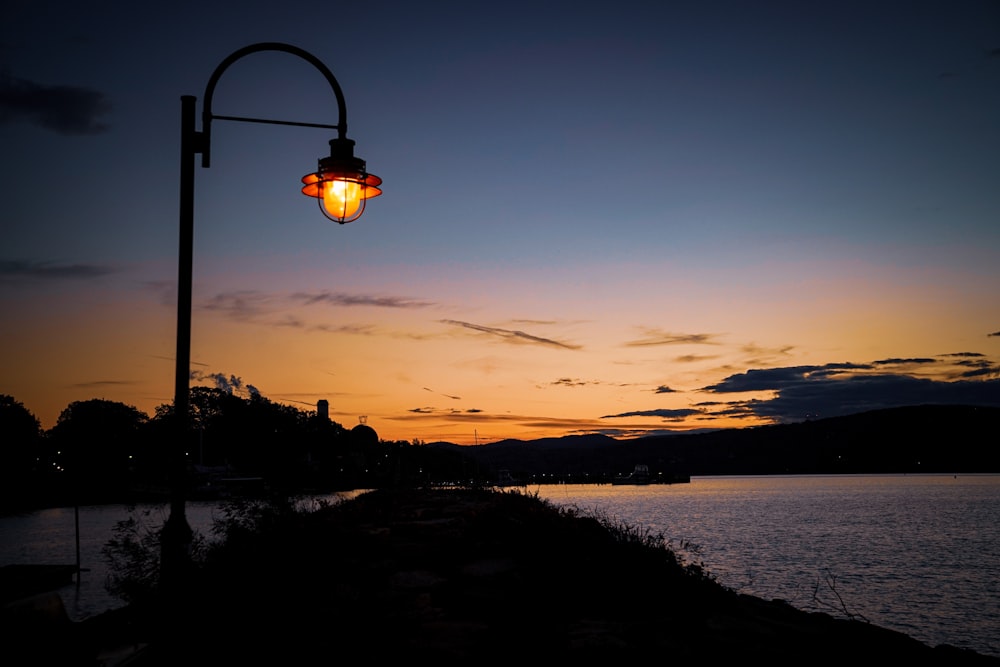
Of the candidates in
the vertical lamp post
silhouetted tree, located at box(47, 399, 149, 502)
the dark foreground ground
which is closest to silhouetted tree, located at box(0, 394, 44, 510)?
silhouetted tree, located at box(47, 399, 149, 502)

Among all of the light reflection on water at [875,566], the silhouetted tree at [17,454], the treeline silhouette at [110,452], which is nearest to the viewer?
the light reflection on water at [875,566]

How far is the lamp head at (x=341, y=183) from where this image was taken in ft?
28.2

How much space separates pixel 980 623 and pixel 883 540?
35.2 meters

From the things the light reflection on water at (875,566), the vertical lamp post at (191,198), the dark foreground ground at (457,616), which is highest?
the vertical lamp post at (191,198)

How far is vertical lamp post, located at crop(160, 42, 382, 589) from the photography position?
25.1ft

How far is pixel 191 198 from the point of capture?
834cm

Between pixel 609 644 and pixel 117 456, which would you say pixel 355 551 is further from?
pixel 117 456

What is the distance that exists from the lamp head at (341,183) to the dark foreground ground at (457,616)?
4.19 metres

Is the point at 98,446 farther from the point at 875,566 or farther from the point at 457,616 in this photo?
the point at 457,616

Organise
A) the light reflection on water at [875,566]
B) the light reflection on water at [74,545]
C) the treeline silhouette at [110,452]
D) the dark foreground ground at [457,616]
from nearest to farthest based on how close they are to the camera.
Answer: the dark foreground ground at [457,616] < the light reflection on water at [875,566] < the light reflection on water at [74,545] < the treeline silhouette at [110,452]

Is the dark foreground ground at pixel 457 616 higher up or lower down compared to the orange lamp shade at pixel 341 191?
lower down

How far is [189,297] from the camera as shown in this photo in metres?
8.05

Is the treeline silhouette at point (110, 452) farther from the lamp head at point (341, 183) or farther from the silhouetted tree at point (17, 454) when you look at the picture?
the lamp head at point (341, 183)

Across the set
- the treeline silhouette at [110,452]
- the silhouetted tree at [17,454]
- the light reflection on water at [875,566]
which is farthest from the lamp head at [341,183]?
the silhouetted tree at [17,454]
